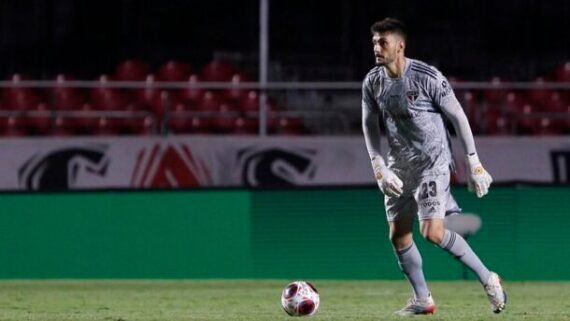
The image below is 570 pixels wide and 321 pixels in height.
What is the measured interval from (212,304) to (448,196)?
9.40ft

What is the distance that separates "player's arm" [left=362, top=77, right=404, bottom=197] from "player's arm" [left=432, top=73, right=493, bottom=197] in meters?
0.45

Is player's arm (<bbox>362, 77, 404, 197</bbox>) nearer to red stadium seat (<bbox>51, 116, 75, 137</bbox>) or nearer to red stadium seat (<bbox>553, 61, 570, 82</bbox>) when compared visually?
red stadium seat (<bbox>51, 116, 75, 137</bbox>)

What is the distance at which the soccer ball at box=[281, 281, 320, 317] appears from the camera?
9.55 metres

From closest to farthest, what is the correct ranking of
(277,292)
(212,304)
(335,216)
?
(212,304) → (277,292) → (335,216)

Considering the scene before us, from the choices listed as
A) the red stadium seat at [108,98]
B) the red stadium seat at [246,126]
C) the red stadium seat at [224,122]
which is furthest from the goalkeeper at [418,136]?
the red stadium seat at [108,98]

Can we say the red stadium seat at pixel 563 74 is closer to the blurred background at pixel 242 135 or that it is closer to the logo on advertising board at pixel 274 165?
the blurred background at pixel 242 135

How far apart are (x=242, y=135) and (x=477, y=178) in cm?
952

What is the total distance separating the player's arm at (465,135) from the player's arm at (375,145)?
447mm

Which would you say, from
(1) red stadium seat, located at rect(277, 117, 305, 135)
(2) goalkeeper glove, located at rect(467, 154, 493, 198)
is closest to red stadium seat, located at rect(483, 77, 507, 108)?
(1) red stadium seat, located at rect(277, 117, 305, 135)

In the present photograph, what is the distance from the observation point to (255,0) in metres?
24.1

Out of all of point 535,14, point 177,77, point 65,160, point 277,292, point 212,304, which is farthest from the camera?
point 535,14

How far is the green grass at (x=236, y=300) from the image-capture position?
9977 mm

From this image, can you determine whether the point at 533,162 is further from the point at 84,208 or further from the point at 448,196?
the point at 448,196

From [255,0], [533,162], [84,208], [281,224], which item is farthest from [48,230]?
[255,0]
